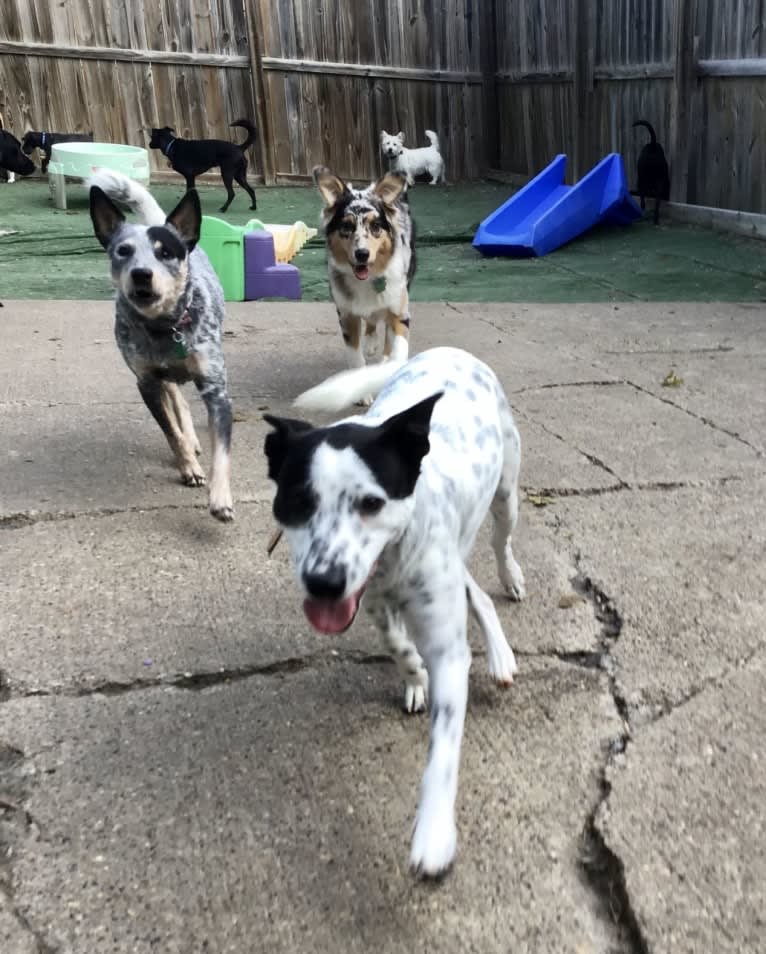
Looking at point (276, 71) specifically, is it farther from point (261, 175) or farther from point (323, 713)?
point (323, 713)

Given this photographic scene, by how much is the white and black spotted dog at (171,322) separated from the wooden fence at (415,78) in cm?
816

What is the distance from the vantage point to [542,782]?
7.07 ft

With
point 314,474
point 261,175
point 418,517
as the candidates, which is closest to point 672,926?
point 418,517

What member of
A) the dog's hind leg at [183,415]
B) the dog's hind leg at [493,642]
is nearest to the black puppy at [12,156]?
the dog's hind leg at [183,415]

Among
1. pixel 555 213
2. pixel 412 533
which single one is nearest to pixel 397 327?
pixel 412 533

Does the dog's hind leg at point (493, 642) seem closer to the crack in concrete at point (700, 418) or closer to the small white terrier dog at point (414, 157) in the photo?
the crack in concrete at point (700, 418)

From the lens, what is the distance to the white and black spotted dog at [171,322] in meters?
3.69

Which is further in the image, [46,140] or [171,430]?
[46,140]

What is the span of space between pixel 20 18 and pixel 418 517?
13709mm

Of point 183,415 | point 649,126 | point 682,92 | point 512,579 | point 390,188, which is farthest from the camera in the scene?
point 649,126

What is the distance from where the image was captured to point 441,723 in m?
1.98

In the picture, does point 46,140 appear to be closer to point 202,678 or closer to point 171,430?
point 171,430

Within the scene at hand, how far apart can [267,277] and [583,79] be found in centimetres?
715

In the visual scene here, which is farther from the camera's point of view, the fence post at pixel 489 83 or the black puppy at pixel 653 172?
the fence post at pixel 489 83
